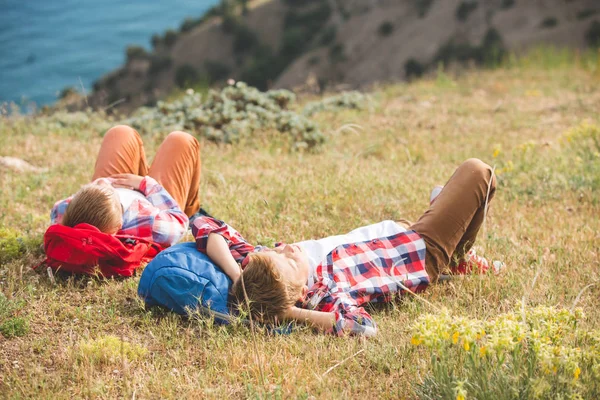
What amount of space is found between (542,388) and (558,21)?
4275cm

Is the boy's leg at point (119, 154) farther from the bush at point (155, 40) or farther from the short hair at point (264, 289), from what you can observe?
the bush at point (155, 40)

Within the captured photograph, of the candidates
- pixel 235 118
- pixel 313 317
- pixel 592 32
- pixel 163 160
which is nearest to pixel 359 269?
pixel 313 317

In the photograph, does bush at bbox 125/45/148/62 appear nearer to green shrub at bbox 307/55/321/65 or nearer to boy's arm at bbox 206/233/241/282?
green shrub at bbox 307/55/321/65

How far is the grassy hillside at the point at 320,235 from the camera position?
301cm

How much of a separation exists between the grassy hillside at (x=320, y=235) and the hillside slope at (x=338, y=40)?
2963 cm

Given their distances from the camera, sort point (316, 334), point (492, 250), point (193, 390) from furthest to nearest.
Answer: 1. point (492, 250)
2. point (316, 334)
3. point (193, 390)

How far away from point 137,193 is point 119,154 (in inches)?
24.0

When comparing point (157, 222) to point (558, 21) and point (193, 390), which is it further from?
point (558, 21)

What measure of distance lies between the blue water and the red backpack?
20829 millimetres

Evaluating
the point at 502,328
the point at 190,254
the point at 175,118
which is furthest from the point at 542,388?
the point at 175,118

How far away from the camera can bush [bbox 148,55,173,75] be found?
6181cm

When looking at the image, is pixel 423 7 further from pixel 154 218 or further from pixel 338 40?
pixel 154 218

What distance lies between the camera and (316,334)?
355 centimetres

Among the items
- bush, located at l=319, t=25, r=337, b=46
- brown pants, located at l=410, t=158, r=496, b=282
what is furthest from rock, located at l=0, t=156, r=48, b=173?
bush, located at l=319, t=25, r=337, b=46
